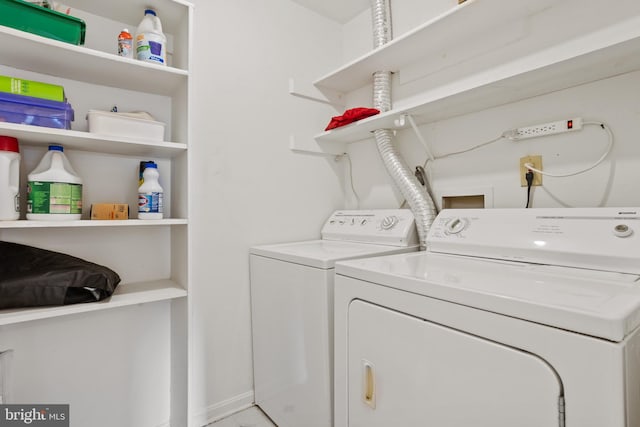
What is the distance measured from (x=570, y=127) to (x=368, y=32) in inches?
57.2

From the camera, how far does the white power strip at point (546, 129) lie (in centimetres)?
127

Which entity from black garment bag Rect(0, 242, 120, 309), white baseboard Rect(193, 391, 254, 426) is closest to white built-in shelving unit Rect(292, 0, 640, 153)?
black garment bag Rect(0, 242, 120, 309)

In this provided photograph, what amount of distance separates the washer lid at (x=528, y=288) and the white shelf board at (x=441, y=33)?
107 cm

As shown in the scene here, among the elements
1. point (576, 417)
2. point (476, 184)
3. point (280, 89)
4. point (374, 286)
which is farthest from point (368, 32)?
point (576, 417)

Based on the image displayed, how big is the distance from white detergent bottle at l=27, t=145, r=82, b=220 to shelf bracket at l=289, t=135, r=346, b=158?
1.18 metres

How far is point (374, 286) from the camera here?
1050 millimetres

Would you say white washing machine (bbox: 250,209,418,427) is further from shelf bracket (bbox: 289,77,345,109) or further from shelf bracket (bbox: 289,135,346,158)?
shelf bracket (bbox: 289,77,345,109)

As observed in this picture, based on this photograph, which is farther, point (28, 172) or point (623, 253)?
point (28, 172)

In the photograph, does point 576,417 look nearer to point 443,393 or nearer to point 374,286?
point 443,393

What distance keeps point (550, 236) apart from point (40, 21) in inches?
79.4

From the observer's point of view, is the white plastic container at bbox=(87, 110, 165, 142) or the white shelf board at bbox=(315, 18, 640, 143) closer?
the white shelf board at bbox=(315, 18, 640, 143)

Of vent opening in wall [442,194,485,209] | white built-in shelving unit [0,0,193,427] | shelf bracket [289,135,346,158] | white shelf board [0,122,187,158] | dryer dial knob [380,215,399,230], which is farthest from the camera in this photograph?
shelf bracket [289,135,346,158]

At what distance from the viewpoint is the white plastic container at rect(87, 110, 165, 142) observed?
1.24 m

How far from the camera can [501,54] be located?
149 cm
